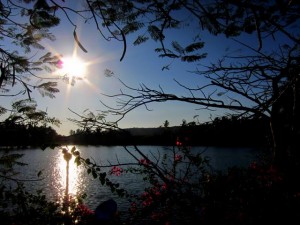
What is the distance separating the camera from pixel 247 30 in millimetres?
2662

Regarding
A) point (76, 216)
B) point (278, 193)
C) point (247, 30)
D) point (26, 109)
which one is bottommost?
point (76, 216)

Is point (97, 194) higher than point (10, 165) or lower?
lower

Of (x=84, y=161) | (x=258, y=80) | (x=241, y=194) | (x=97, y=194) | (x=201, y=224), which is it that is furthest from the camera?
(x=97, y=194)

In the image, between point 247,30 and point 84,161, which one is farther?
point 84,161

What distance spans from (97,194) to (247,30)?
33.0m

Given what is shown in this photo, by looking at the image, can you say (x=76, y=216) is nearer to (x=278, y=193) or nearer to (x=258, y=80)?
(x=278, y=193)

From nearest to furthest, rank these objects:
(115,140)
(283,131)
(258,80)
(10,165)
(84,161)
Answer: (115,140)
(258,80)
(283,131)
(84,161)
(10,165)

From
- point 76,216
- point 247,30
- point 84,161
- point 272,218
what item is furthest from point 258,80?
point 76,216

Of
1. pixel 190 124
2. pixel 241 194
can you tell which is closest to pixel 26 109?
pixel 190 124

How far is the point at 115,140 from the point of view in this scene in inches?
→ 96.5

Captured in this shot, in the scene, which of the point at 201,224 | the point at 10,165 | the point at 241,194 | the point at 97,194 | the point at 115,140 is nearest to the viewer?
the point at 115,140

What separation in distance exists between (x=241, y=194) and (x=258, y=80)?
3495mm

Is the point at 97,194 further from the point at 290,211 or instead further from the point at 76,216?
the point at 290,211

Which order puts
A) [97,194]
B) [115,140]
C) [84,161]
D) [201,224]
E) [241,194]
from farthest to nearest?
1. [97,194]
2. [241,194]
3. [84,161]
4. [201,224]
5. [115,140]
